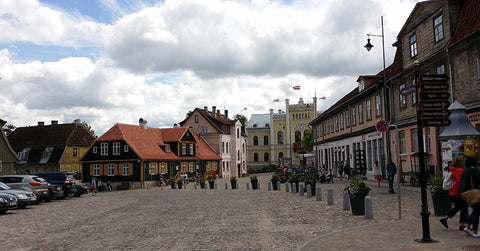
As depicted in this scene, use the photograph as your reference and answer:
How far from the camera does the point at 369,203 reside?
13.0 meters

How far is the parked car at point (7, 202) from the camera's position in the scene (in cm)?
1896

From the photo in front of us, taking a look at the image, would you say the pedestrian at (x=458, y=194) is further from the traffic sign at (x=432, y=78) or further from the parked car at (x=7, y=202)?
the parked car at (x=7, y=202)

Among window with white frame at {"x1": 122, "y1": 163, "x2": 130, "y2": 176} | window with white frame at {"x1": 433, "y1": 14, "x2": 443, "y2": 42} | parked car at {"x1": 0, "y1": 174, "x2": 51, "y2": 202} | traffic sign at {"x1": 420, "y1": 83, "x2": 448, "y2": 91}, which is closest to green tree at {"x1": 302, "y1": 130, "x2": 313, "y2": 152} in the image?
window with white frame at {"x1": 122, "y1": 163, "x2": 130, "y2": 176}

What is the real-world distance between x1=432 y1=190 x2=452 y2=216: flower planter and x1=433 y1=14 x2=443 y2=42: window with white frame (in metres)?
13.9

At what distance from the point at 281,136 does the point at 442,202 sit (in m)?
79.3

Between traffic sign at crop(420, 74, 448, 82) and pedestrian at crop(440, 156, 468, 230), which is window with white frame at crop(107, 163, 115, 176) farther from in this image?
traffic sign at crop(420, 74, 448, 82)

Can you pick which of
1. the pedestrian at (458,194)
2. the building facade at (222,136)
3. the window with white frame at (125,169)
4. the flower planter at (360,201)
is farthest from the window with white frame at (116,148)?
the pedestrian at (458,194)

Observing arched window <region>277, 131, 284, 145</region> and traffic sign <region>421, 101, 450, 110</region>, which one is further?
arched window <region>277, 131, 284, 145</region>

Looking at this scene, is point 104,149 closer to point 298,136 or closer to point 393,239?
point 393,239

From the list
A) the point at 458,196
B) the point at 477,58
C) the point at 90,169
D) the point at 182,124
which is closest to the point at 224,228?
the point at 458,196

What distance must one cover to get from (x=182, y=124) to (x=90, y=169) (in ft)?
89.2

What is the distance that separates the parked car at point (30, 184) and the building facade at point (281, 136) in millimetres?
64737

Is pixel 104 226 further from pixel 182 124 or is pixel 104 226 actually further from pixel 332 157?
pixel 182 124

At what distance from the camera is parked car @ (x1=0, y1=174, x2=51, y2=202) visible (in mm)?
24656
